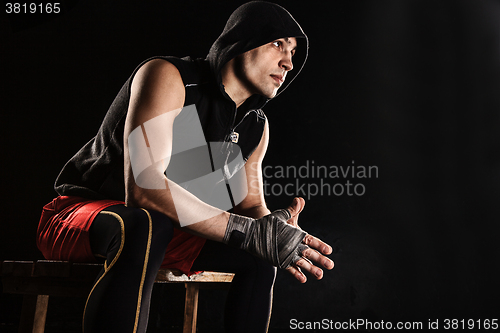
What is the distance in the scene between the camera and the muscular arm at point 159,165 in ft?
2.45

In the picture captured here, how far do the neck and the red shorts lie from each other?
0.41 metres

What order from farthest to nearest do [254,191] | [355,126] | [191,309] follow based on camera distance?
[355,126] → [191,309] → [254,191]

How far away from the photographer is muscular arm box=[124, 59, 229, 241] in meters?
0.75

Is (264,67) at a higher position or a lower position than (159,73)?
higher

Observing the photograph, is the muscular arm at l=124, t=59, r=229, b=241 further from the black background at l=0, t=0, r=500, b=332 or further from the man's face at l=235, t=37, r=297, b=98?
the black background at l=0, t=0, r=500, b=332

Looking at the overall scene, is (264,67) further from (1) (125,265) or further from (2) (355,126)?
(2) (355,126)

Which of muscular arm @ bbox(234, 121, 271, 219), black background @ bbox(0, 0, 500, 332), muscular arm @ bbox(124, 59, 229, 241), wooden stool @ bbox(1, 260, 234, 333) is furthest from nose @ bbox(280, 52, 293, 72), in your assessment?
black background @ bbox(0, 0, 500, 332)

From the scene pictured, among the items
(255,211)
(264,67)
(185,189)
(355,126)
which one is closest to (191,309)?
(255,211)

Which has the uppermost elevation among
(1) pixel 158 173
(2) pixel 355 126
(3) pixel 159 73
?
(2) pixel 355 126

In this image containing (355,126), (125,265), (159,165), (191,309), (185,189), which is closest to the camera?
(125,265)

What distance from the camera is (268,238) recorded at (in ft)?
2.53

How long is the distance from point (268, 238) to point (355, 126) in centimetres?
171

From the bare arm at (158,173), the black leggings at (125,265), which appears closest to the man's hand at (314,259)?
the bare arm at (158,173)

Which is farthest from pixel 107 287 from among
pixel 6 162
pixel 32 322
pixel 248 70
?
pixel 6 162
